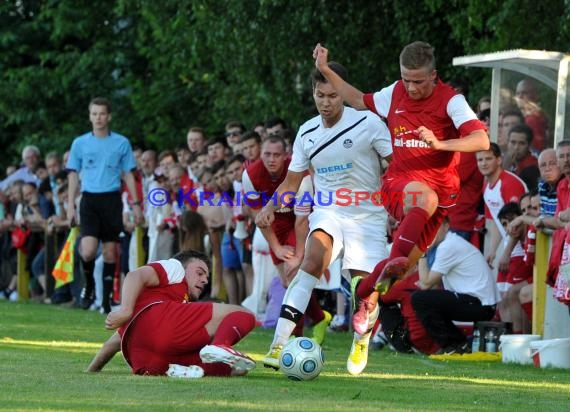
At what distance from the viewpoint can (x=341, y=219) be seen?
39.7 feet

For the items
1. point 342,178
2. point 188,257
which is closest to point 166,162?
point 342,178

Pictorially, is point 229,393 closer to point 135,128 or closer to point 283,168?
point 283,168

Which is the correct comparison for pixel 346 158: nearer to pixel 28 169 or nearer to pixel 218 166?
pixel 218 166

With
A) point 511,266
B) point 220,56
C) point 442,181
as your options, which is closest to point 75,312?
point 220,56

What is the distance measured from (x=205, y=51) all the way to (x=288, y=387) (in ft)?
55.3

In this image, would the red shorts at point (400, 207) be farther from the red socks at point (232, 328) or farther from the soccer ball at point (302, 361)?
the red socks at point (232, 328)

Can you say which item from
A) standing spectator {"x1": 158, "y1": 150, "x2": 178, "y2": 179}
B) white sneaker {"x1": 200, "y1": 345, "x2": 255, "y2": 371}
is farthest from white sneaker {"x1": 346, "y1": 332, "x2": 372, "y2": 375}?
standing spectator {"x1": 158, "y1": 150, "x2": 178, "y2": 179}

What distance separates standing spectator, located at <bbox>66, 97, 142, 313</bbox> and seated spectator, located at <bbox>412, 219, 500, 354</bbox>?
5802 mm

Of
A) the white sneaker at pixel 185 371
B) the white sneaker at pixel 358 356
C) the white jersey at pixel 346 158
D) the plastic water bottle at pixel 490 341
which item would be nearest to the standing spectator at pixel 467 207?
the plastic water bottle at pixel 490 341

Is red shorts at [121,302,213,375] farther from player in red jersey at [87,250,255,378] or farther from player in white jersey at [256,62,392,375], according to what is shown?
player in white jersey at [256,62,392,375]

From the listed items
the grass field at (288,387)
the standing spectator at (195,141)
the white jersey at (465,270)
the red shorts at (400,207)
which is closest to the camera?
the grass field at (288,387)

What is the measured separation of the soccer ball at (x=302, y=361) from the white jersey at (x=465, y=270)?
4.44 meters

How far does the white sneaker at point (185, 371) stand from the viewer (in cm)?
1061

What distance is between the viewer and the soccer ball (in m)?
10.5
